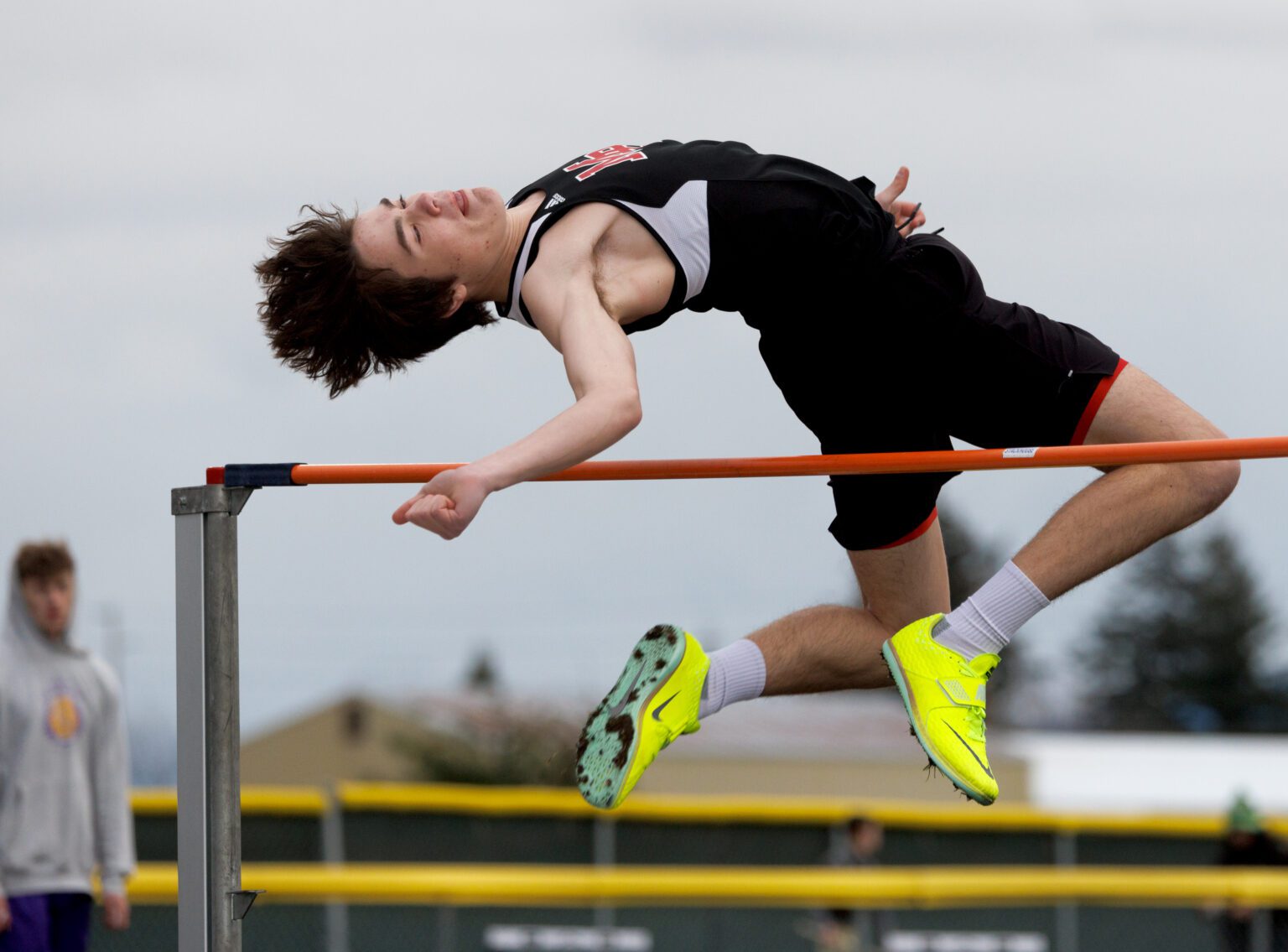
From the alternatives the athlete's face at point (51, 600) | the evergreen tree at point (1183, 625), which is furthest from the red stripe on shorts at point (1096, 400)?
the evergreen tree at point (1183, 625)

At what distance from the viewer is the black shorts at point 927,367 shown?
308 centimetres

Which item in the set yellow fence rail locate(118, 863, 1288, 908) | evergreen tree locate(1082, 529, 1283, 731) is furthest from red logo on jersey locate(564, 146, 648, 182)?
evergreen tree locate(1082, 529, 1283, 731)

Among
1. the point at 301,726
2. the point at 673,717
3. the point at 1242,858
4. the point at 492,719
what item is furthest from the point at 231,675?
the point at 492,719

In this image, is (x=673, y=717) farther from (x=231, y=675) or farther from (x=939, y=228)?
(x=939, y=228)

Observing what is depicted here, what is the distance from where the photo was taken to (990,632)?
313cm

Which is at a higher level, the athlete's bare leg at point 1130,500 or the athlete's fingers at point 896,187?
the athlete's fingers at point 896,187

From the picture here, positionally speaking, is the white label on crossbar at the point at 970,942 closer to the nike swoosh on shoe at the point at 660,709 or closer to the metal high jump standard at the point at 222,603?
the nike swoosh on shoe at the point at 660,709

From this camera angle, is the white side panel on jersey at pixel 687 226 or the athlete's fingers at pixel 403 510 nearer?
the athlete's fingers at pixel 403 510

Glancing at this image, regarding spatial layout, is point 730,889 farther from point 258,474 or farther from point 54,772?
point 258,474

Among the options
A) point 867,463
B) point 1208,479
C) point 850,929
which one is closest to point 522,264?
point 867,463

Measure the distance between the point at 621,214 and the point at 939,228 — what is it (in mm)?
678

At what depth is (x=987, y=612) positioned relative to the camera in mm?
3119

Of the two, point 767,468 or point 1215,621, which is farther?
point 1215,621

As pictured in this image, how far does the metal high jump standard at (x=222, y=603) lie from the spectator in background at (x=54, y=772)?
5.30 ft
